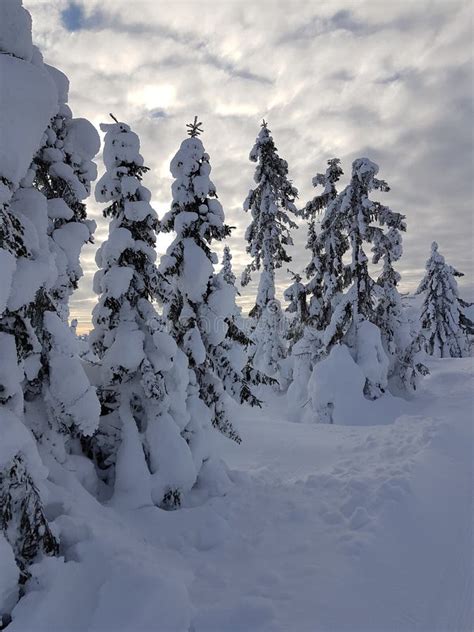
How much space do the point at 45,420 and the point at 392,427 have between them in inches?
435

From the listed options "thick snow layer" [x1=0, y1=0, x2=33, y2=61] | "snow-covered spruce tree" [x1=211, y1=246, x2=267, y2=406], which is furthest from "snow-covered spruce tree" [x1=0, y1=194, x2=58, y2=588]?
"snow-covered spruce tree" [x1=211, y1=246, x2=267, y2=406]

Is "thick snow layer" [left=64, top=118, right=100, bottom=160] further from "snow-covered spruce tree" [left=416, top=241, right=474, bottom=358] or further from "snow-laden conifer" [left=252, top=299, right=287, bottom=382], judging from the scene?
"snow-covered spruce tree" [left=416, top=241, right=474, bottom=358]

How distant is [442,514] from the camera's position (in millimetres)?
7090

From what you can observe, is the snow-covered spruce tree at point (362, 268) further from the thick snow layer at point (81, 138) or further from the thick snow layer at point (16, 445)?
the thick snow layer at point (16, 445)

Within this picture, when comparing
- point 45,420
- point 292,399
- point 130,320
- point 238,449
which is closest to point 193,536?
point 45,420

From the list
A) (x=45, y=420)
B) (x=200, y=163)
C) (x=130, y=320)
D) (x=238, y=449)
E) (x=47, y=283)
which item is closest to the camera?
(x=47, y=283)

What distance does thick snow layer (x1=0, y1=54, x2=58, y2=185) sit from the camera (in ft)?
14.8

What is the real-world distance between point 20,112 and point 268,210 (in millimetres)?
16316

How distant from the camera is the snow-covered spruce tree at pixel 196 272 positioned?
9.33 meters

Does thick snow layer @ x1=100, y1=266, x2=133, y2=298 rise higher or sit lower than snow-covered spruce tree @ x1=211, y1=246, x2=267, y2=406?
higher

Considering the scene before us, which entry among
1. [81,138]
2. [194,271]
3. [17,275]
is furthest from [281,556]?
[81,138]

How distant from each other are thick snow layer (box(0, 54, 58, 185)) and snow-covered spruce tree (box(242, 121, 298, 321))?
1584cm

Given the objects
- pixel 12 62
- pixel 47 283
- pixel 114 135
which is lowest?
pixel 47 283

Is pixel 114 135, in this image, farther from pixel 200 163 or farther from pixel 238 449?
pixel 238 449
